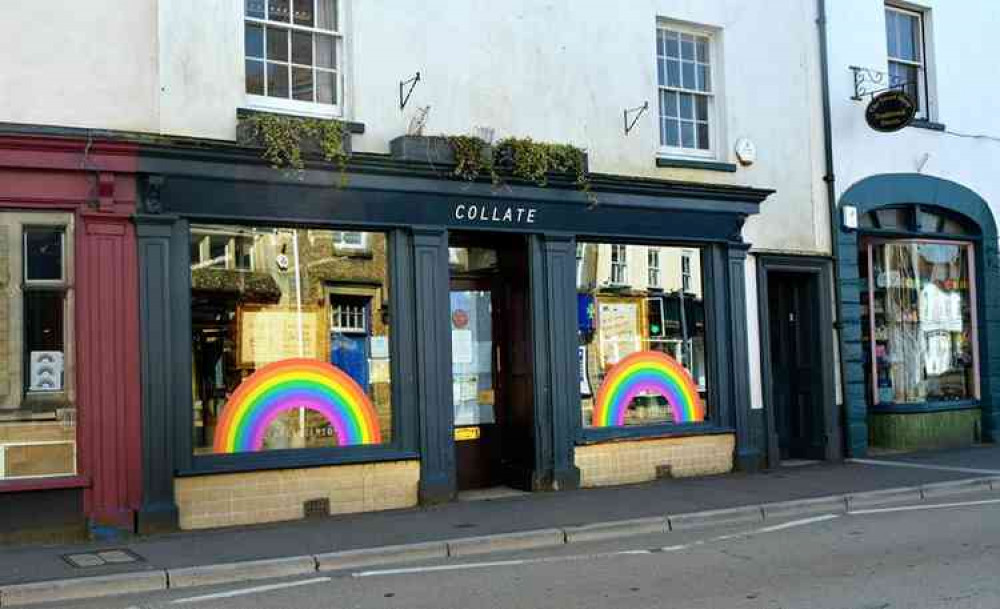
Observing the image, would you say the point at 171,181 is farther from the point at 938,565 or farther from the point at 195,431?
the point at 938,565

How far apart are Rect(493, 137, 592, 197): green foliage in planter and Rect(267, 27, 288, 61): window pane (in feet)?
8.45

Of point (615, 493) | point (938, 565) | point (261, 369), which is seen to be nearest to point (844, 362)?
point (615, 493)

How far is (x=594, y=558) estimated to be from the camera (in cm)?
919

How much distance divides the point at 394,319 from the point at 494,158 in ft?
7.12

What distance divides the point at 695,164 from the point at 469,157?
3.59 m

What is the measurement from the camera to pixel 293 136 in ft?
36.1

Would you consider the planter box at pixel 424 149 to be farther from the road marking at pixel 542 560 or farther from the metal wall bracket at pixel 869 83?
the metal wall bracket at pixel 869 83

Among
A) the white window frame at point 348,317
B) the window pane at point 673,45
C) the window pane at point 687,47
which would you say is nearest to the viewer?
the white window frame at point 348,317

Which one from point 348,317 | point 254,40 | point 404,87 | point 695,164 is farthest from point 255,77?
point 695,164

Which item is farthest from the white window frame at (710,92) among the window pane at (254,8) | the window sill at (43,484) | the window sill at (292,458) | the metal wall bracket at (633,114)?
the window sill at (43,484)

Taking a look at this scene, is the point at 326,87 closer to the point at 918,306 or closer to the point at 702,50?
the point at 702,50

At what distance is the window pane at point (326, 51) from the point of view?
467 inches

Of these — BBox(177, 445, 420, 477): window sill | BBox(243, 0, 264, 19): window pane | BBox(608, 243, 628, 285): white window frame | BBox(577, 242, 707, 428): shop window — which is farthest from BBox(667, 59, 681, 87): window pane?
BBox(177, 445, 420, 477): window sill

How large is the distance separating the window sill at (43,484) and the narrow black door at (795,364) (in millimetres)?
9473
